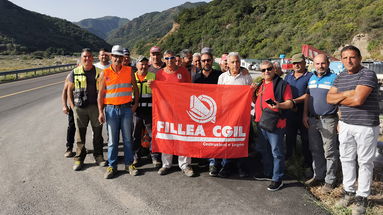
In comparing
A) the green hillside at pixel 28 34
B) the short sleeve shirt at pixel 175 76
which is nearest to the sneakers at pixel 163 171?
the short sleeve shirt at pixel 175 76

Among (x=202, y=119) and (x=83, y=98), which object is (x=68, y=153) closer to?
(x=83, y=98)

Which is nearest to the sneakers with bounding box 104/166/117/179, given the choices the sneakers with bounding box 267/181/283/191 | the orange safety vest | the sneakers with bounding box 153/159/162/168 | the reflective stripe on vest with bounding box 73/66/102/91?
the sneakers with bounding box 153/159/162/168

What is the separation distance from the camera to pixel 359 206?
3.40 metres

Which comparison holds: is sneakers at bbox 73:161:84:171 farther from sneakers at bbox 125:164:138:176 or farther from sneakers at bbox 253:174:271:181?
sneakers at bbox 253:174:271:181

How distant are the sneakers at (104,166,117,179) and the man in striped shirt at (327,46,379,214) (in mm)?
3430

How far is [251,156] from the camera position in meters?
5.38

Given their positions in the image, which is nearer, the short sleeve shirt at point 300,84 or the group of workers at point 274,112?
the group of workers at point 274,112

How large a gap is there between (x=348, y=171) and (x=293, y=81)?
5.50 feet

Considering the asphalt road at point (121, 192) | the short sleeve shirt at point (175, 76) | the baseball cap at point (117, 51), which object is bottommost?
the asphalt road at point (121, 192)

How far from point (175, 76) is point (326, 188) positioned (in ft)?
10.0

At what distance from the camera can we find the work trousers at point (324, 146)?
161 inches

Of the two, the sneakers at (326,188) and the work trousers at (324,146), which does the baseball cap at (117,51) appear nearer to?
the work trousers at (324,146)

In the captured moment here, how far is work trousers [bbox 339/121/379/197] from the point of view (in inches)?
133

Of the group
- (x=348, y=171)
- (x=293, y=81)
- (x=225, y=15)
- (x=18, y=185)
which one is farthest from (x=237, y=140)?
(x=225, y=15)
